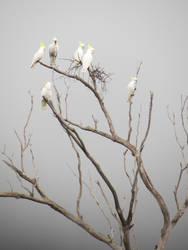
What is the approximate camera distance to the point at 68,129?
55.6 inches

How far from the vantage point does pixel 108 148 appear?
2.46m

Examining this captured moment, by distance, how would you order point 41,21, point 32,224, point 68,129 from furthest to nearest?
point 41,21
point 32,224
point 68,129

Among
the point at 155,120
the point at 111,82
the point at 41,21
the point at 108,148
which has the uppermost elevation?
the point at 41,21

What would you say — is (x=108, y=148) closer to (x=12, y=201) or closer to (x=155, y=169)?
(x=155, y=169)

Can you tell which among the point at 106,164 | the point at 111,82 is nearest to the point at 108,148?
the point at 106,164

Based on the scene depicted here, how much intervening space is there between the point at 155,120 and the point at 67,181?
812mm

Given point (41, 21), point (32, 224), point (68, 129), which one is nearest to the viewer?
point (68, 129)

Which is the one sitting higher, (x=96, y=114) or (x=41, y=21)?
(x=41, y=21)

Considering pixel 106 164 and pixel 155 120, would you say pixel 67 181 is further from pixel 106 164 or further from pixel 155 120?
pixel 155 120

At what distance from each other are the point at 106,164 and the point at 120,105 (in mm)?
457

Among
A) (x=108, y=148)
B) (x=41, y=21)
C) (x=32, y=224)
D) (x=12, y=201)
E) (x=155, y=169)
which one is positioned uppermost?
(x=41, y=21)

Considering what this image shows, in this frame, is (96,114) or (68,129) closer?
(68,129)

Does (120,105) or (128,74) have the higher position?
(128,74)

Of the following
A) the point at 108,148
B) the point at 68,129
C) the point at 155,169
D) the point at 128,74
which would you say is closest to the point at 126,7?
the point at 128,74
